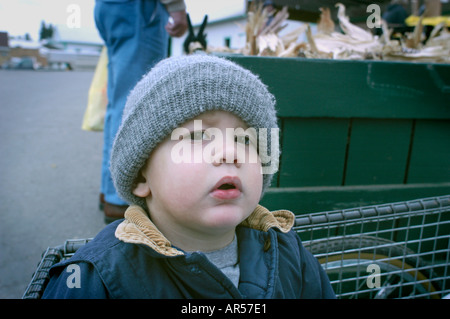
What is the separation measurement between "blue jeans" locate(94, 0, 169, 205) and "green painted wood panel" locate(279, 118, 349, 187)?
40.4 inches

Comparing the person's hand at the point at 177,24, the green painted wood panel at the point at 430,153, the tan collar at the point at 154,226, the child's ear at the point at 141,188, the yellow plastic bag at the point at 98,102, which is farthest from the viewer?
the yellow plastic bag at the point at 98,102

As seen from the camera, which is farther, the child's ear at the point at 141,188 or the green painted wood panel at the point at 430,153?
the green painted wood panel at the point at 430,153

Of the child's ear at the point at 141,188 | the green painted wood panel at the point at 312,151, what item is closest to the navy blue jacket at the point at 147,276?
the child's ear at the point at 141,188

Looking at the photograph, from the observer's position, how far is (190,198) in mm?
874

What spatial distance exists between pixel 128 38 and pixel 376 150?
146 cm

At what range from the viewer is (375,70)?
1.59m

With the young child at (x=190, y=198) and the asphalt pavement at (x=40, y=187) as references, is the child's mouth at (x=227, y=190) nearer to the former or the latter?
the young child at (x=190, y=198)

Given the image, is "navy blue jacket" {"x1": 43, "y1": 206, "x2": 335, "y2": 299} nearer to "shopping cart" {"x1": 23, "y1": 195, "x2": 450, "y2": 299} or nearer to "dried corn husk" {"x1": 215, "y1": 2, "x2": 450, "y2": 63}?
"shopping cart" {"x1": 23, "y1": 195, "x2": 450, "y2": 299}

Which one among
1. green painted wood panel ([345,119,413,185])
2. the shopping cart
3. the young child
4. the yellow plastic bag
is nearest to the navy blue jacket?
the young child

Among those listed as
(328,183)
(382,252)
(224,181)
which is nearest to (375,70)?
(328,183)

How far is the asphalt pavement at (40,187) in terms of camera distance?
2203mm

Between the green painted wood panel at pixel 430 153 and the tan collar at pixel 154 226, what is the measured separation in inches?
33.2

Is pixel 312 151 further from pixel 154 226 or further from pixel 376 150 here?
pixel 154 226
